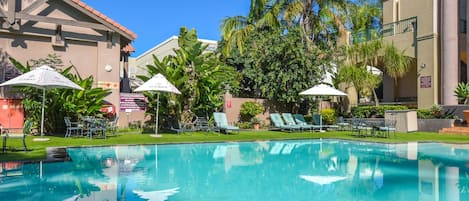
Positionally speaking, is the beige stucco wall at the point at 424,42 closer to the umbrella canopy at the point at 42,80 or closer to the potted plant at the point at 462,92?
the potted plant at the point at 462,92

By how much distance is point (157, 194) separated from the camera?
673cm

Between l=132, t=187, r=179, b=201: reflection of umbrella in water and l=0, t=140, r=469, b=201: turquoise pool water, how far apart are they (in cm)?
2

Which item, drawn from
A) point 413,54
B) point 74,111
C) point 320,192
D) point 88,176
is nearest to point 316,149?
point 320,192

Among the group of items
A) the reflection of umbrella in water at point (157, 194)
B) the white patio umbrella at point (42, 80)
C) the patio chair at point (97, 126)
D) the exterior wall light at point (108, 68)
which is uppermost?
the exterior wall light at point (108, 68)

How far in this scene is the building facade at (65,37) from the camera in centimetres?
1739

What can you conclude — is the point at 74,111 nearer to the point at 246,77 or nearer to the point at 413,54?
the point at 246,77

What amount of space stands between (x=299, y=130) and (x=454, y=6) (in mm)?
10744

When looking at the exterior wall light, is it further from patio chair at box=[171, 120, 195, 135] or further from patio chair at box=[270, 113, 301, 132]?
patio chair at box=[270, 113, 301, 132]

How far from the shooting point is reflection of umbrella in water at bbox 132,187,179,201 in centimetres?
642

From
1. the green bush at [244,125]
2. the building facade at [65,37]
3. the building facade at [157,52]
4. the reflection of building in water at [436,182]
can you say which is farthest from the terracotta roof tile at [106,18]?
the reflection of building in water at [436,182]

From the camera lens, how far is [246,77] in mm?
27094

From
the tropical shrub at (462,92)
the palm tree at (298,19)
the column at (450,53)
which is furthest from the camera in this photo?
the palm tree at (298,19)

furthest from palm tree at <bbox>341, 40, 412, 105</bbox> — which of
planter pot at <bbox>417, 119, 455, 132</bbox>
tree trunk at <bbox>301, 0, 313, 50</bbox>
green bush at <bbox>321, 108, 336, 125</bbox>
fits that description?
planter pot at <bbox>417, 119, 455, 132</bbox>

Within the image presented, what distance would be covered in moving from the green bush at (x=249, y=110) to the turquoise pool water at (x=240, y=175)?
8714 mm
